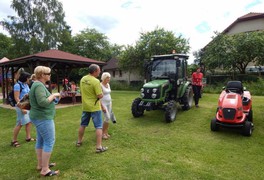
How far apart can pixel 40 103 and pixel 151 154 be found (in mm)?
2277

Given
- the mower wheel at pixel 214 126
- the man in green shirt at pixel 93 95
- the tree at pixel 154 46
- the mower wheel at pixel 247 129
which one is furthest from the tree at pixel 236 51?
the man in green shirt at pixel 93 95

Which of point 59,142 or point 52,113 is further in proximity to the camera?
point 59,142

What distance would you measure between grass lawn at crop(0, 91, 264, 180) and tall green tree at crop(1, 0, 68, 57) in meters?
20.8

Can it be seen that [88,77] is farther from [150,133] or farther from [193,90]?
[193,90]

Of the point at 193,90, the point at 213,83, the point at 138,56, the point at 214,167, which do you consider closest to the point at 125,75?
the point at 138,56

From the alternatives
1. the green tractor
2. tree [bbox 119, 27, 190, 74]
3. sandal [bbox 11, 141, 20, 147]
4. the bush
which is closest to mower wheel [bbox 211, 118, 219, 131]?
the green tractor

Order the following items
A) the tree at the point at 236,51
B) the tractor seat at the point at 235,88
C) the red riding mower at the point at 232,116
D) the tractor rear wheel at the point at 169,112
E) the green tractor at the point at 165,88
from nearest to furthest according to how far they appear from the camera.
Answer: the red riding mower at the point at 232,116, the tractor seat at the point at 235,88, the tractor rear wheel at the point at 169,112, the green tractor at the point at 165,88, the tree at the point at 236,51

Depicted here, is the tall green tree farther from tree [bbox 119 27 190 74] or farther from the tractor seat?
the tractor seat

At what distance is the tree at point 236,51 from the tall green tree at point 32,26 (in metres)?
18.5

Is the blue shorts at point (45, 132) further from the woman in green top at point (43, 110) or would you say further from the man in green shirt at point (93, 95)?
the man in green shirt at point (93, 95)

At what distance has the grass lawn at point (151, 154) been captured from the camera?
321cm

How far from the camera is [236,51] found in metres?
15.4

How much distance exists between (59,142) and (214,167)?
3.33 meters

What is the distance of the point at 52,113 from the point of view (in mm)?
3004
